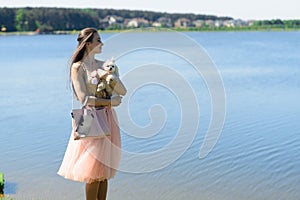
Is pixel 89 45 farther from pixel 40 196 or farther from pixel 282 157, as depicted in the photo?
pixel 282 157

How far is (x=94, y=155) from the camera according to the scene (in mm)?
4793

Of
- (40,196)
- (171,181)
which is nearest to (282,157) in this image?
(171,181)

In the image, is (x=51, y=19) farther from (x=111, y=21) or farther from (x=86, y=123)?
(x=86, y=123)

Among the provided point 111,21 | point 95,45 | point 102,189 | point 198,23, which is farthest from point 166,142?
point 198,23

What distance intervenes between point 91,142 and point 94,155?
0.36 ft

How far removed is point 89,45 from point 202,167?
4458 mm

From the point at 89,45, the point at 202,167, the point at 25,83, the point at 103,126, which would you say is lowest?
the point at 25,83

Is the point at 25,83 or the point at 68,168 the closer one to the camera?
the point at 68,168

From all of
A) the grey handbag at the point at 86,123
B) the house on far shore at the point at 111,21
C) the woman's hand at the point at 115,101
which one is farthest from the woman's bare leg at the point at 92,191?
the house on far shore at the point at 111,21

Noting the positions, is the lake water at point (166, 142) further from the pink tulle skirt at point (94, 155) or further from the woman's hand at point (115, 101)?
the pink tulle skirt at point (94, 155)

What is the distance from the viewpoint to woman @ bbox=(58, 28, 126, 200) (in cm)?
466

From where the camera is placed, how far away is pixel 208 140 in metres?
10.4

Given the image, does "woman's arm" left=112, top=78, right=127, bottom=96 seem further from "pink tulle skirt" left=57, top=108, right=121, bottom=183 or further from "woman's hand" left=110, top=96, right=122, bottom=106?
"pink tulle skirt" left=57, top=108, right=121, bottom=183

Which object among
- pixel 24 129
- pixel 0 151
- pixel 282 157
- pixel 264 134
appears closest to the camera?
pixel 282 157
